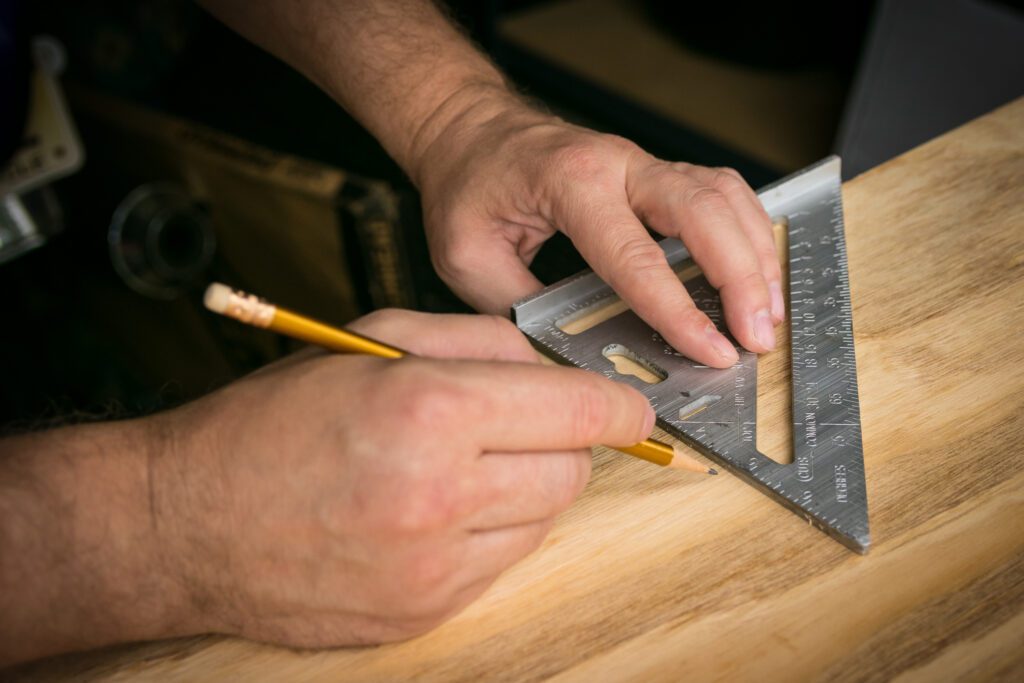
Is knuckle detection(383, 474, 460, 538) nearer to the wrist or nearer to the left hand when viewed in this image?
the left hand

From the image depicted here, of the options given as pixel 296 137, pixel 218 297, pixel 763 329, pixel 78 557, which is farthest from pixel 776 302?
pixel 296 137

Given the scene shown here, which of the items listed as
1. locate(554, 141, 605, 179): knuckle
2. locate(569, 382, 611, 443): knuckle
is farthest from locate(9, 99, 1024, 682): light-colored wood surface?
locate(554, 141, 605, 179): knuckle

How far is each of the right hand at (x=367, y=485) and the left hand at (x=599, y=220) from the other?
0.25 metres

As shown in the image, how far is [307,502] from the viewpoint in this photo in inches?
26.0

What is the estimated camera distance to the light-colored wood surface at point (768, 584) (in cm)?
67

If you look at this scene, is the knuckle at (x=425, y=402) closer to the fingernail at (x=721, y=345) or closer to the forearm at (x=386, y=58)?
the fingernail at (x=721, y=345)

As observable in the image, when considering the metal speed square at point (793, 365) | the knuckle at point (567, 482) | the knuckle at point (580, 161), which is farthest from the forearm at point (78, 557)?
the knuckle at point (580, 161)

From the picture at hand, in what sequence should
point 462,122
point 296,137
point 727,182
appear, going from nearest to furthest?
point 727,182, point 462,122, point 296,137

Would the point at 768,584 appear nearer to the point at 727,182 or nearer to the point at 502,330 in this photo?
the point at 502,330

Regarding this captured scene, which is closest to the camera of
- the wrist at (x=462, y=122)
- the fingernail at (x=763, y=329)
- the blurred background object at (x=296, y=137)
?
the fingernail at (x=763, y=329)

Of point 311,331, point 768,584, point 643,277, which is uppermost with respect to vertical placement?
point 311,331

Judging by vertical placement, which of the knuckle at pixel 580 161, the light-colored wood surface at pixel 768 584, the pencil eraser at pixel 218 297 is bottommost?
the light-colored wood surface at pixel 768 584

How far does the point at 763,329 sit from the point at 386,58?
2.47 feet

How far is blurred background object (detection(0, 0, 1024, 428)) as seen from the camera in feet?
6.53
